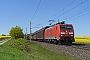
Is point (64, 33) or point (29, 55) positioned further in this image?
point (64, 33)

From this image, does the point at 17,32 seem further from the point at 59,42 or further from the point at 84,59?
the point at 84,59

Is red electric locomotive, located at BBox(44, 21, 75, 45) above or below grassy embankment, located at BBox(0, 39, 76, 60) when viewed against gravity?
above

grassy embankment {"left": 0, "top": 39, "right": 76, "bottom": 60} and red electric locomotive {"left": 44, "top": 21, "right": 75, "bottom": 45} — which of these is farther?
red electric locomotive {"left": 44, "top": 21, "right": 75, "bottom": 45}

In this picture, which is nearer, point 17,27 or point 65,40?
point 65,40

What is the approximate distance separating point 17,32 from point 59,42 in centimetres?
Result: 8413

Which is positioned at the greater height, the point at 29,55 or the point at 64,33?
the point at 64,33

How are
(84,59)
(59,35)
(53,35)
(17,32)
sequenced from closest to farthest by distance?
(84,59), (59,35), (53,35), (17,32)

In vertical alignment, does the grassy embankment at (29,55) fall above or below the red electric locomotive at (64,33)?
below

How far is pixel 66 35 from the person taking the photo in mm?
34562

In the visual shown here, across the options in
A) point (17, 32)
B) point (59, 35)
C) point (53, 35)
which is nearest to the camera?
point (59, 35)

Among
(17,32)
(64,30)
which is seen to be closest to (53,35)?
(64,30)

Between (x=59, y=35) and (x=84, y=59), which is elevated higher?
(x=59, y=35)

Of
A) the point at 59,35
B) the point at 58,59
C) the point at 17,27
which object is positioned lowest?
the point at 58,59

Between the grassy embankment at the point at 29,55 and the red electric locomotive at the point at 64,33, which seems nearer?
the grassy embankment at the point at 29,55
